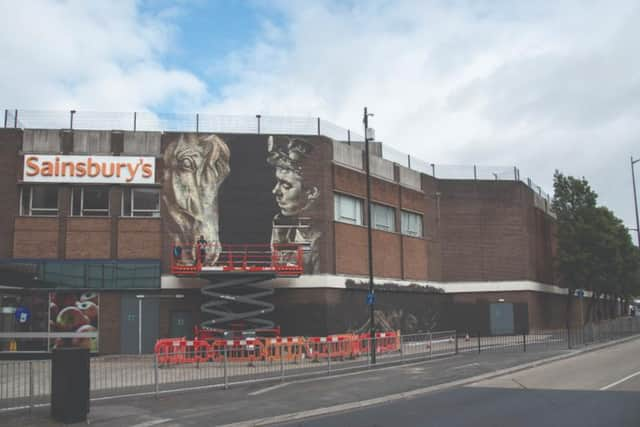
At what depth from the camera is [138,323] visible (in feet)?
103

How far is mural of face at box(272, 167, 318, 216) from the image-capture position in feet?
111

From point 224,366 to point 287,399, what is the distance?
3.16 meters

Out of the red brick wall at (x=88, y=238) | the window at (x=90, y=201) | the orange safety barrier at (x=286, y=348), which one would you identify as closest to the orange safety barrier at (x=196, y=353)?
the orange safety barrier at (x=286, y=348)

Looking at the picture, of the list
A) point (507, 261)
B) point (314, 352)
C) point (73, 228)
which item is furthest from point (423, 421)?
point (507, 261)

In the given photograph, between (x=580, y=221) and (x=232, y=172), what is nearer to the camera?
(x=232, y=172)

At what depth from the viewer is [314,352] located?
86.0 ft

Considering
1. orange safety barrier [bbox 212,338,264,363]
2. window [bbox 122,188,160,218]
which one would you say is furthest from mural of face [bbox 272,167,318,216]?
orange safety barrier [bbox 212,338,264,363]

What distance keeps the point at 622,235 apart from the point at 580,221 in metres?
6.23

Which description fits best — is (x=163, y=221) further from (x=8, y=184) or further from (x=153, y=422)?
(x=153, y=422)

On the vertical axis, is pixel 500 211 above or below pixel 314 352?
above

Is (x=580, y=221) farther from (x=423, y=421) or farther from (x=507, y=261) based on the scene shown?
(x=423, y=421)

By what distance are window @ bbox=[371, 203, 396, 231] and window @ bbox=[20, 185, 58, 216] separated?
1704 centimetres

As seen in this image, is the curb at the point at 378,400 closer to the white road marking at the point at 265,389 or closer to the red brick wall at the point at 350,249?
the white road marking at the point at 265,389

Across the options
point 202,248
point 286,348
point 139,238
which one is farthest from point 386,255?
point 139,238
